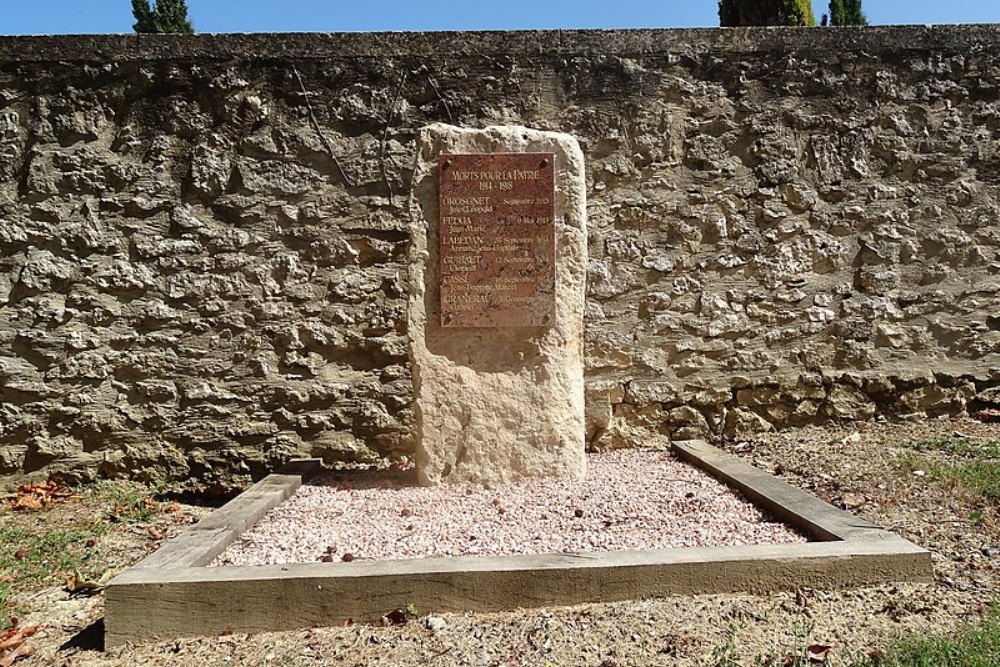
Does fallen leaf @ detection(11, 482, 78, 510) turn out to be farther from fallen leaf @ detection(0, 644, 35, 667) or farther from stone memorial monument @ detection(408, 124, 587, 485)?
stone memorial monument @ detection(408, 124, 587, 485)

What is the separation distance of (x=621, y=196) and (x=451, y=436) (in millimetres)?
1968

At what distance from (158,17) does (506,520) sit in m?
13.2

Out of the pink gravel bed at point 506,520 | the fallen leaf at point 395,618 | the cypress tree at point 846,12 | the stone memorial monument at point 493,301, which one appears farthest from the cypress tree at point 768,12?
the fallen leaf at point 395,618

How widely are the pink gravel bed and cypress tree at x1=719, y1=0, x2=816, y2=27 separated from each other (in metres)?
6.88

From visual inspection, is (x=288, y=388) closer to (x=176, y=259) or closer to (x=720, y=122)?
(x=176, y=259)

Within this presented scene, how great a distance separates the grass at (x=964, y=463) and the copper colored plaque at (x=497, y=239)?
207 cm

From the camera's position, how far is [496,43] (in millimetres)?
4418

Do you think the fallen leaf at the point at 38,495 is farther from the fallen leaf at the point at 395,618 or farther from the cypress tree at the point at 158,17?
the cypress tree at the point at 158,17

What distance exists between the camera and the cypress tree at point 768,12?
27.7ft

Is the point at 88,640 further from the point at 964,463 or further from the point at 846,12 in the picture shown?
the point at 846,12

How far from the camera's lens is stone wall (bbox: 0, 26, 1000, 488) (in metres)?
4.30

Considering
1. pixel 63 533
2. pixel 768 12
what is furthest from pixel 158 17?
pixel 63 533

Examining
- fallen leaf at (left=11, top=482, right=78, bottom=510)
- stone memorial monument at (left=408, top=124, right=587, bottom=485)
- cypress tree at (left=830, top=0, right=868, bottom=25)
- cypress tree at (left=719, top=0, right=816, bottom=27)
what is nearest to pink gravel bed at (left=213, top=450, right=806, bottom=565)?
stone memorial monument at (left=408, top=124, right=587, bottom=485)

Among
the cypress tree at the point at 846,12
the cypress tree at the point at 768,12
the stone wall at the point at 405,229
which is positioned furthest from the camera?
the cypress tree at the point at 846,12
